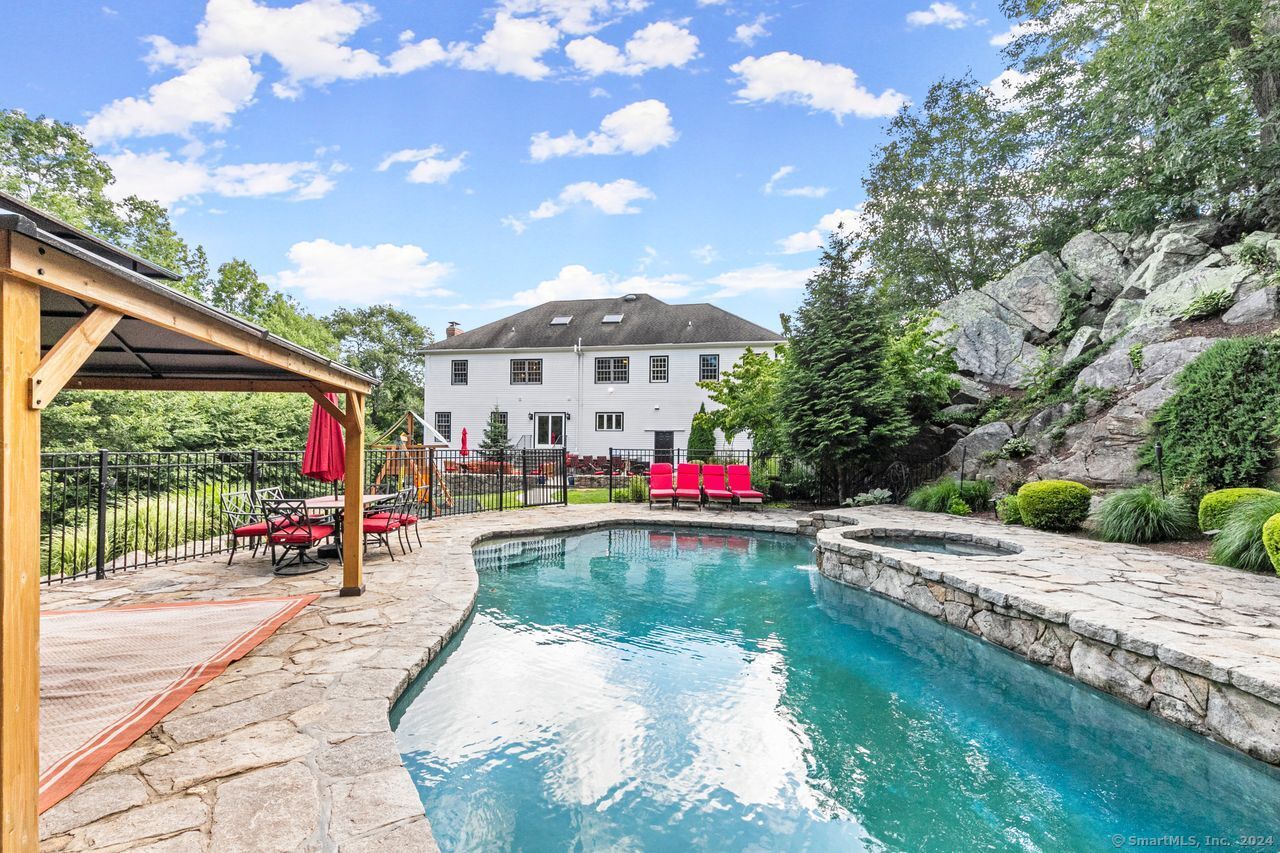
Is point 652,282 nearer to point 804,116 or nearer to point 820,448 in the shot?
point 804,116

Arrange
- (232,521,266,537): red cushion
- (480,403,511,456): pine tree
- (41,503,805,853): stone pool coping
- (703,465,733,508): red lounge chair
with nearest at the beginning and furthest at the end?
(41,503,805,853): stone pool coping, (232,521,266,537): red cushion, (703,465,733,508): red lounge chair, (480,403,511,456): pine tree

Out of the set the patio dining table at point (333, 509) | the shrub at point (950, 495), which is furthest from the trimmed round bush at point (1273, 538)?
the patio dining table at point (333, 509)

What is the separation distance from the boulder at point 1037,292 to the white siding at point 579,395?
29.2 feet

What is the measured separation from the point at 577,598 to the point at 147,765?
468 centimetres

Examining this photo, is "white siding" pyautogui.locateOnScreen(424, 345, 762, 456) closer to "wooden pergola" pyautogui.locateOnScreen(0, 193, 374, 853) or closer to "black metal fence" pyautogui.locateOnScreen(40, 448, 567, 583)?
"black metal fence" pyautogui.locateOnScreen(40, 448, 567, 583)

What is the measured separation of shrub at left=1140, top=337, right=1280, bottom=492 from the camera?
25.1 ft

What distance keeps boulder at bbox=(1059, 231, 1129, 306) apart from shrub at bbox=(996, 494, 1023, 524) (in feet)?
24.9

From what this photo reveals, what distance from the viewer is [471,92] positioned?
14.8 m

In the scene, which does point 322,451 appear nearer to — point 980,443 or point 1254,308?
point 980,443

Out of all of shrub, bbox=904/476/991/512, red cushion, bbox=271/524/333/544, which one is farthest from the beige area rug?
shrub, bbox=904/476/991/512

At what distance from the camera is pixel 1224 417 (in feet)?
26.4

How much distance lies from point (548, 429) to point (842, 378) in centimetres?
Result: 1434

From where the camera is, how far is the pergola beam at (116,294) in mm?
1729

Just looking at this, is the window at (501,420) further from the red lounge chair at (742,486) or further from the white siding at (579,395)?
the red lounge chair at (742,486)
